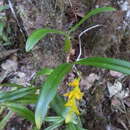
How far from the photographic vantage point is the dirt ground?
1652mm

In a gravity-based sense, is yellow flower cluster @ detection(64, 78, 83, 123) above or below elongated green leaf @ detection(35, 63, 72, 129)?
below

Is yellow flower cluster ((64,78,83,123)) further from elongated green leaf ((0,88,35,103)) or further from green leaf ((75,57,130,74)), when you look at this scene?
elongated green leaf ((0,88,35,103))

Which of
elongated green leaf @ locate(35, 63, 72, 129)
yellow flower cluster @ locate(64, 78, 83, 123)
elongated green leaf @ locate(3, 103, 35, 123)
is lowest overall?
elongated green leaf @ locate(3, 103, 35, 123)

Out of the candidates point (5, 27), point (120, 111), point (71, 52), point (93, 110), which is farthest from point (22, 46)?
point (120, 111)

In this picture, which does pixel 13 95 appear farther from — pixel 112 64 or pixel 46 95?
pixel 112 64

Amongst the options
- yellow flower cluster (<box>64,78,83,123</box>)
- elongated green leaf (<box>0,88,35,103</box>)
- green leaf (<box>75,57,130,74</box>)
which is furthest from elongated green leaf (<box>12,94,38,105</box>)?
green leaf (<box>75,57,130,74</box>)

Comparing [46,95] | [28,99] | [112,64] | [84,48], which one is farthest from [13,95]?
[84,48]

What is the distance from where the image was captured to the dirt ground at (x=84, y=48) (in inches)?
65.1

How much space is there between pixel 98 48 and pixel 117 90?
29cm

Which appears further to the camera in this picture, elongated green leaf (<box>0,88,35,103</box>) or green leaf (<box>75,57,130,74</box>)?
elongated green leaf (<box>0,88,35,103</box>)

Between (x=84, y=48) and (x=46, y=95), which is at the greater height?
(x=46, y=95)

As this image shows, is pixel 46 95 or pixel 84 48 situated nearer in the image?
pixel 46 95

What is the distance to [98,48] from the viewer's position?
1726 millimetres

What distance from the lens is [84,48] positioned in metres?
1.74
